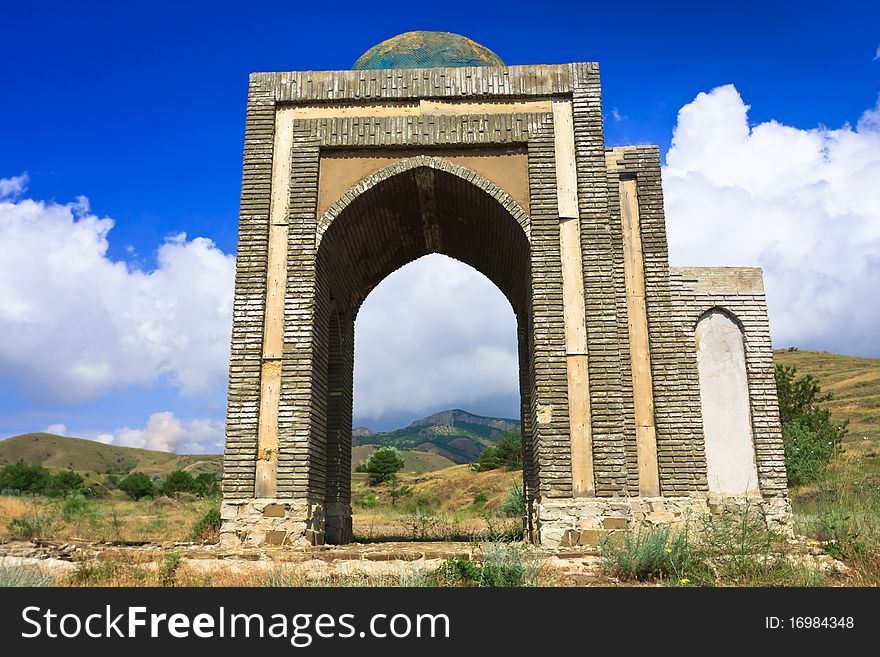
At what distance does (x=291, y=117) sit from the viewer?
13.3 m

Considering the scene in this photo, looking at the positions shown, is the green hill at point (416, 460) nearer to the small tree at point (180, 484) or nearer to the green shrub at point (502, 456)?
the green shrub at point (502, 456)

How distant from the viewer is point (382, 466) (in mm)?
48375

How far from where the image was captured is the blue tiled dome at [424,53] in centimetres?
1388

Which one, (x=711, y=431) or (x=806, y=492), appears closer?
(x=711, y=431)

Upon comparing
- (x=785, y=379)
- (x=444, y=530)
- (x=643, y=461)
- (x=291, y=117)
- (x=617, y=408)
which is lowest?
Result: (x=444, y=530)

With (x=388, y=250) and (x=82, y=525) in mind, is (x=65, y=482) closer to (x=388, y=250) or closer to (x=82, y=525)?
(x=82, y=525)

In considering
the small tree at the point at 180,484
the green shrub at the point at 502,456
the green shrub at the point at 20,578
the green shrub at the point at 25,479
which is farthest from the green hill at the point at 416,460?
the green shrub at the point at 20,578

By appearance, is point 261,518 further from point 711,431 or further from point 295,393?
point 711,431

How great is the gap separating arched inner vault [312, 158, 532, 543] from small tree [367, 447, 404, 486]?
33213mm

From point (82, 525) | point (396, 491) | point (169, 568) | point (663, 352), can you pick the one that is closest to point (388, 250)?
point (663, 352)

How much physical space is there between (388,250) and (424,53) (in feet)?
13.3
